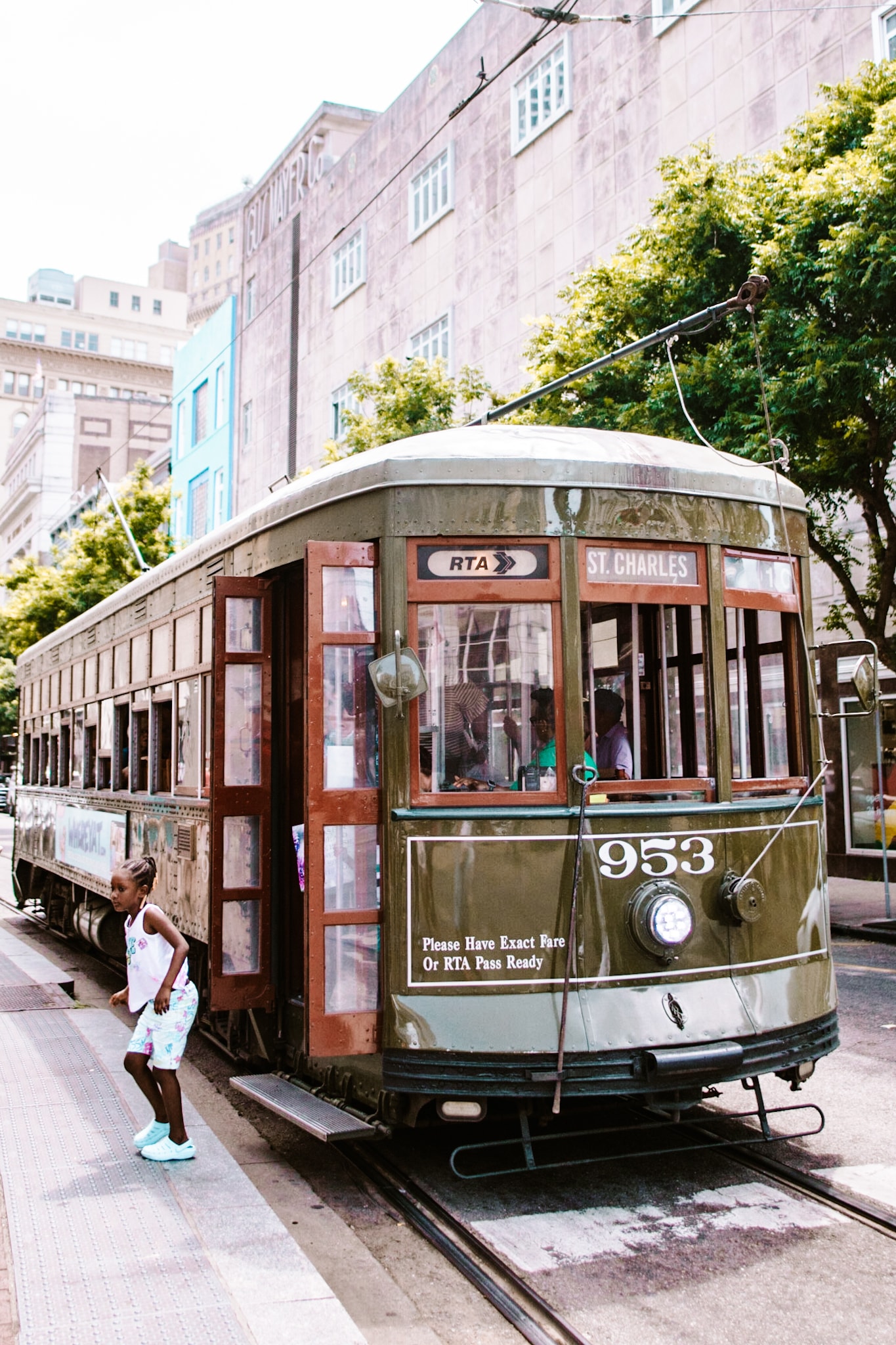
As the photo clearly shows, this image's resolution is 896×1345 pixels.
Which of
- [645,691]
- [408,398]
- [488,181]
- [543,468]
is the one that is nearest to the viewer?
[543,468]

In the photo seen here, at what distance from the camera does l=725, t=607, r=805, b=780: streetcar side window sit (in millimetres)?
5715

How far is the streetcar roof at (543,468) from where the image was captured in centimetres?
531

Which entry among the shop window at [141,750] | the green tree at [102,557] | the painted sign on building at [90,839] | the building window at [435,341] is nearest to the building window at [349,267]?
the building window at [435,341]

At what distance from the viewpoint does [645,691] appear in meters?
5.75

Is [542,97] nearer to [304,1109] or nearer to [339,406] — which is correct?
[339,406]

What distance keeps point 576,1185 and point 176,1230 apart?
170cm

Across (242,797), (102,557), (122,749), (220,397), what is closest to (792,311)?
(122,749)

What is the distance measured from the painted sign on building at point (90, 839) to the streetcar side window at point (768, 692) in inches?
202

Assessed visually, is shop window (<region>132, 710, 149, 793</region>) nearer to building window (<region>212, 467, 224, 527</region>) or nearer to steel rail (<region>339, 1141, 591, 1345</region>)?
steel rail (<region>339, 1141, 591, 1345</region>)

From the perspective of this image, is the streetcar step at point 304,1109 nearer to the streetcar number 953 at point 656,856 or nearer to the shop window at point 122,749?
the streetcar number 953 at point 656,856

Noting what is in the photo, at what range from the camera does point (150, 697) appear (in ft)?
28.0

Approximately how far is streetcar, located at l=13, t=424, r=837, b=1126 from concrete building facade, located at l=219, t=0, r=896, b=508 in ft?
31.9

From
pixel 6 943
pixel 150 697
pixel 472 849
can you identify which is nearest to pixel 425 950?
pixel 472 849

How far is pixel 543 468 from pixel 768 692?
1559 millimetres
